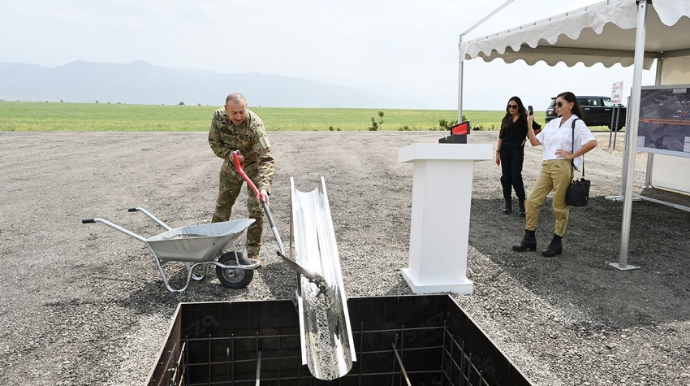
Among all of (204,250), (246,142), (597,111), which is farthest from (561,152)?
(597,111)

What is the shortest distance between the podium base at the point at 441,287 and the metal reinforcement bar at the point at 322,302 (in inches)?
57.2

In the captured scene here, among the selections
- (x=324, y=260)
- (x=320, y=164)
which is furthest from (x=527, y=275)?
(x=320, y=164)

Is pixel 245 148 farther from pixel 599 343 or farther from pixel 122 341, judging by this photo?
pixel 599 343

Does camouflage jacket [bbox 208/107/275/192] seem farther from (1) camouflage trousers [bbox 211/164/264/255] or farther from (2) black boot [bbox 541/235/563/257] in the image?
(2) black boot [bbox 541/235/563/257]

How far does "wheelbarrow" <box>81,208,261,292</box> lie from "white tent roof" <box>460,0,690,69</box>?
3.99m

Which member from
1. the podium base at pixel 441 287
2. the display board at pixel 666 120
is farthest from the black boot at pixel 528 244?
the display board at pixel 666 120

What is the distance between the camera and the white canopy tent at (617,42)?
4.78 m

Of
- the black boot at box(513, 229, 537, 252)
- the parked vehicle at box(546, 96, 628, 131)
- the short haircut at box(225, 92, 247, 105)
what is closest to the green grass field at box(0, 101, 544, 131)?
the parked vehicle at box(546, 96, 628, 131)

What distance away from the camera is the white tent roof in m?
4.84

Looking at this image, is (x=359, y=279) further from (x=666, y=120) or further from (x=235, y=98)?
(x=666, y=120)

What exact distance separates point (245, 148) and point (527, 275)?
9.65 feet

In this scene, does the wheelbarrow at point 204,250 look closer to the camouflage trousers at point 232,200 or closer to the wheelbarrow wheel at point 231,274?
the wheelbarrow wheel at point 231,274

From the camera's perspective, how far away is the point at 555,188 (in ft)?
17.0

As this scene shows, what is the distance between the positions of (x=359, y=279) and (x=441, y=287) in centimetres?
78
